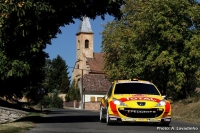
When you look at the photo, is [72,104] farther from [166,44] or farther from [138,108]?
[138,108]

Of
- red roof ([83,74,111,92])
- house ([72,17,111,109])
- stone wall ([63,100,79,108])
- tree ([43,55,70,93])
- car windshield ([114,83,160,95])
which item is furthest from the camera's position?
tree ([43,55,70,93])

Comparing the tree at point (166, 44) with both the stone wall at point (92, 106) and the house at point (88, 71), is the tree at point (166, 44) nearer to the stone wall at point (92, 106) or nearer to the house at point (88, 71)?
the stone wall at point (92, 106)

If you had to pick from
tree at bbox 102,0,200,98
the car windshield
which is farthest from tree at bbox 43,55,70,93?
the car windshield

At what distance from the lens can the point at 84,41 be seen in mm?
116000

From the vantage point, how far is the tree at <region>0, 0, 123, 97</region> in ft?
56.0

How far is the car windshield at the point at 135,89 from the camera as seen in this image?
16969 mm

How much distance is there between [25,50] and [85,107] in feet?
223

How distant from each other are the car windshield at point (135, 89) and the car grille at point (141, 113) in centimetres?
141

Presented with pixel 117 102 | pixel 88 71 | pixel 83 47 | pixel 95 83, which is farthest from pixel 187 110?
pixel 83 47

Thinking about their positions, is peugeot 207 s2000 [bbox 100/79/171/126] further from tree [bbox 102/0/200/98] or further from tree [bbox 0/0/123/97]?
tree [bbox 102/0/200/98]

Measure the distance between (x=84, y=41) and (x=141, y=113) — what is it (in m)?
101

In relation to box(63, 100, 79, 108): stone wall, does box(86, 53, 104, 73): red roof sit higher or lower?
higher

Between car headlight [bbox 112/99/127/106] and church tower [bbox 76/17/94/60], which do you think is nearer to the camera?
car headlight [bbox 112/99/127/106]

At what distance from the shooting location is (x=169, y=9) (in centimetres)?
3978
